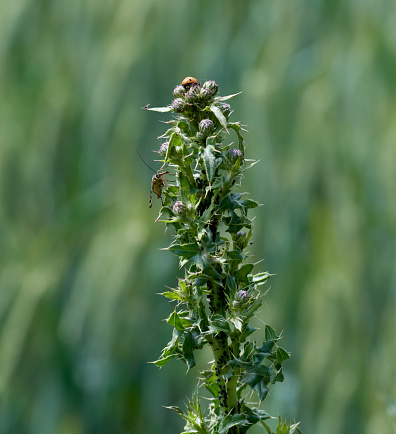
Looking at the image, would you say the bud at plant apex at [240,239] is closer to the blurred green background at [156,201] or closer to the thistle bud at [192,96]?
the thistle bud at [192,96]

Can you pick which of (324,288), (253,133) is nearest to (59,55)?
(253,133)

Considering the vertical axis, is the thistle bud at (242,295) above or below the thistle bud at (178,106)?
below

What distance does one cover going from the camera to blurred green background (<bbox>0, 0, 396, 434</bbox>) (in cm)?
458

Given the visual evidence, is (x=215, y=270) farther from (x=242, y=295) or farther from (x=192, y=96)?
(x=192, y=96)

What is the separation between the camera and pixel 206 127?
35.9 inches

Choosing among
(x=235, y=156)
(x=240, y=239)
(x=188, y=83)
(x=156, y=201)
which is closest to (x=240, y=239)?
(x=240, y=239)

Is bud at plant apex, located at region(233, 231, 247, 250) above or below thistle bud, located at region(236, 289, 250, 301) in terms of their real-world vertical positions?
above

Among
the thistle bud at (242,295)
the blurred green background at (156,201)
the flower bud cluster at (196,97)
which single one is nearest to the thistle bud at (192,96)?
the flower bud cluster at (196,97)

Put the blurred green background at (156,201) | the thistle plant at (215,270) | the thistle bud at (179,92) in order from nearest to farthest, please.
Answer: the thistle plant at (215,270), the thistle bud at (179,92), the blurred green background at (156,201)

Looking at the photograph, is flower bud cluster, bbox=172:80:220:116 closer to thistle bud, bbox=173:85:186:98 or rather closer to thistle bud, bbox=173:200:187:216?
thistle bud, bbox=173:85:186:98

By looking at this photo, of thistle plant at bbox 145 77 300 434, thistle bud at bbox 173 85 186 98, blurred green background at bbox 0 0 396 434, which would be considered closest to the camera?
thistle plant at bbox 145 77 300 434

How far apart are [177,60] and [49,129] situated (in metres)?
1.06

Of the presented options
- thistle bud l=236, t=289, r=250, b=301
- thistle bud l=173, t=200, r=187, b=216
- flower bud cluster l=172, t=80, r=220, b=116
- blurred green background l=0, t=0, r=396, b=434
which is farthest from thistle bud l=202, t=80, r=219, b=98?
blurred green background l=0, t=0, r=396, b=434

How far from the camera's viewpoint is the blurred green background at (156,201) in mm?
4578
